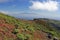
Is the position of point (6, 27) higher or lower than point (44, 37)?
higher

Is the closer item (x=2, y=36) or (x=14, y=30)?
(x=2, y=36)

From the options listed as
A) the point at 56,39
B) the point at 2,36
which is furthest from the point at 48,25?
the point at 2,36

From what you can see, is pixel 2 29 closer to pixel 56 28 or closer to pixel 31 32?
pixel 31 32

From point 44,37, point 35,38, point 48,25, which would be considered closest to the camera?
point 35,38

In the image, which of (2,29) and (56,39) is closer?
(2,29)

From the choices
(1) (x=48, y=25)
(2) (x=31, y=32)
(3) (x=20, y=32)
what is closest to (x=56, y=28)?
(1) (x=48, y=25)

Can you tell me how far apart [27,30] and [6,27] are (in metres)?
4.48

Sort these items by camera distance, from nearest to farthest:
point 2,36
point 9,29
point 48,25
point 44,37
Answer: point 2,36 < point 9,29 < point 44,37 < point 48,25

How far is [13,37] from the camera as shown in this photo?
3075 cm

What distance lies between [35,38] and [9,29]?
535 centimetres

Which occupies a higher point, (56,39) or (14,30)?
(14,30)

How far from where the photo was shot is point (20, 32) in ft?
108

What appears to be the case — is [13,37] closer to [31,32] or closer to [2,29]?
[2,29]

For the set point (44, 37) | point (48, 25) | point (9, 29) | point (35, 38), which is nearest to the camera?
point (9, 29)
